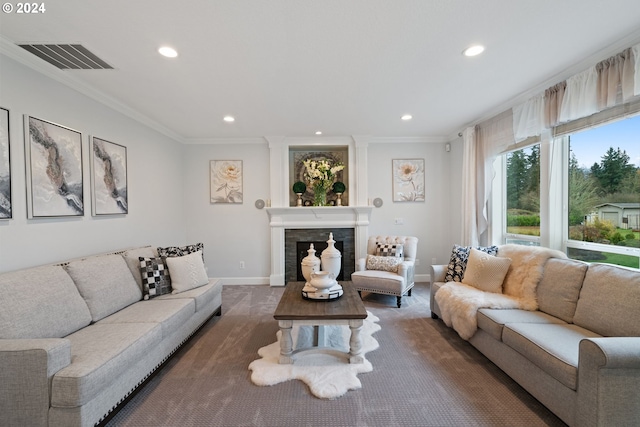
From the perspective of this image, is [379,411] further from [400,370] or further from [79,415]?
[79,415]

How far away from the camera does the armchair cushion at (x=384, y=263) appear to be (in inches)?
156

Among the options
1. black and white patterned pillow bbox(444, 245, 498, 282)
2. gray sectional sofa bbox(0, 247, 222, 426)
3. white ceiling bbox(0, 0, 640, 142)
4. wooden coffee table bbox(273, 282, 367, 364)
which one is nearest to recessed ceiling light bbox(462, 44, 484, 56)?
white ceiling bbox(0, 0, 640, 142)

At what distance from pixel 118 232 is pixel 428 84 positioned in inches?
148

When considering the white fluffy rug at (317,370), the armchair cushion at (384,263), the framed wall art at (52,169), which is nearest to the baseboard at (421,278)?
the armchair cushion at (384,263)

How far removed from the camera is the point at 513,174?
361cm

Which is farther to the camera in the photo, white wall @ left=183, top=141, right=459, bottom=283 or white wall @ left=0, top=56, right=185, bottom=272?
white wall @ left=183, top=141, right=459, bottom=283

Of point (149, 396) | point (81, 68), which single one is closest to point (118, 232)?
point (81, 68)

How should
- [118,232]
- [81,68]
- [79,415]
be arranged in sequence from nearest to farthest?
1. [79,415]
2. [81,68]
3. [118,232]

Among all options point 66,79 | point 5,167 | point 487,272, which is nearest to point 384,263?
point 487,272

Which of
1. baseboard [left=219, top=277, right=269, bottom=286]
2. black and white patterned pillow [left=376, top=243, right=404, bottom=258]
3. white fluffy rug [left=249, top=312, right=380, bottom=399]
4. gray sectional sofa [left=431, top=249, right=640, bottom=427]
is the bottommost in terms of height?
white fluffy rug [left=249, top=312, right=380, bottom=399]

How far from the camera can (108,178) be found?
3051mm

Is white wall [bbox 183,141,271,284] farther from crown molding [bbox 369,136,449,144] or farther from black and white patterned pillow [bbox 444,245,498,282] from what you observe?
black and white patterned pillow [bbox 444,245,498,282]

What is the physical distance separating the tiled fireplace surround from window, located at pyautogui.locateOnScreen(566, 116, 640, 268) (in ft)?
8.65

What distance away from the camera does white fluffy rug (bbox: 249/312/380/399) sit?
202 cm
